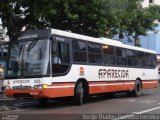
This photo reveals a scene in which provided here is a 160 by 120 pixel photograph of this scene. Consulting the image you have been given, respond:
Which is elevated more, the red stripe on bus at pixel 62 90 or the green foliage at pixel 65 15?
the green foliage at pixel 65 15

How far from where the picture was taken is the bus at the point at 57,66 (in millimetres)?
15727

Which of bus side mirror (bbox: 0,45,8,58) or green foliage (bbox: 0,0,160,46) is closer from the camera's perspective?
bus side mirror (bbox: 0,45,8,58)

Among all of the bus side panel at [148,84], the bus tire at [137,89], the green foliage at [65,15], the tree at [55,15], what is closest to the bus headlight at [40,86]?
the green foliage at [65,15]

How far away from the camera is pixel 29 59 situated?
16.0 metres

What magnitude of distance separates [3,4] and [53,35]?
4.63 metres

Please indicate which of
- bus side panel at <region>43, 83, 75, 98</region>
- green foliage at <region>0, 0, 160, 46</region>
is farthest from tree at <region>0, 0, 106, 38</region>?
bus side panel at <region>43, 83, 75, 98</region>

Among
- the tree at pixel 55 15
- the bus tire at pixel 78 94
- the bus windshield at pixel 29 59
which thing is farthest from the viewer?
the tree at pixel 55 15

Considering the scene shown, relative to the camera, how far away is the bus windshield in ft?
51.5

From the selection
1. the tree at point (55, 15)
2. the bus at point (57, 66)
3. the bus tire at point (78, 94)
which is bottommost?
the bus tire at point (78, 94)

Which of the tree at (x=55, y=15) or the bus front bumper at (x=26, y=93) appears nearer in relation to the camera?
the bus front bumper at (x=26, y=93)

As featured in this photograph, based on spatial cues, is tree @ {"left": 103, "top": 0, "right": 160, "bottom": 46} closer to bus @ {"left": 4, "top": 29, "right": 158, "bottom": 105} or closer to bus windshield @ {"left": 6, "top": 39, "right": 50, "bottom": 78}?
bus @ {"left": 4, "top": 29, "right": 158, "bottom": 105}

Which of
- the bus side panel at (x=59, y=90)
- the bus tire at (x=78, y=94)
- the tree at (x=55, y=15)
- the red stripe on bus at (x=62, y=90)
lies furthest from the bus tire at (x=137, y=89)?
the bus side panel at (x=59, y=90)

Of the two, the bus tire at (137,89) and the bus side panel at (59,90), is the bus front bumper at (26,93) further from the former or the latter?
the bus tire at (137,89)

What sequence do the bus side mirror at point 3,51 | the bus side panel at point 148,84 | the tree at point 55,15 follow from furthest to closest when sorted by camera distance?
1. the bus side panel at point 148,84
2. the tree at point 55,15
3. the bus side mirror at point 3,51
